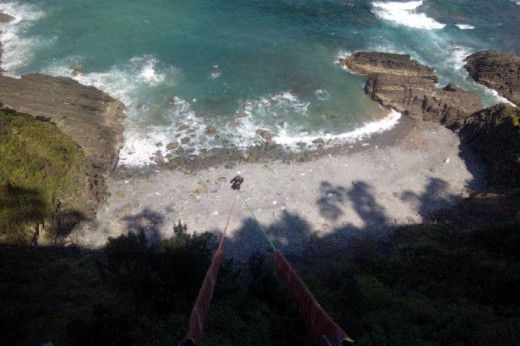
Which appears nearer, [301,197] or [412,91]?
[301,197]

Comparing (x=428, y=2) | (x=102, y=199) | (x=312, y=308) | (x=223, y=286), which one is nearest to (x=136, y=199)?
(x=102, y=199)

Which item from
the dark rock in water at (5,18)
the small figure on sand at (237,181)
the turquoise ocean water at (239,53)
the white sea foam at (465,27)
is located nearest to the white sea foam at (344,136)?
the turquoise ocean water at (239,53)

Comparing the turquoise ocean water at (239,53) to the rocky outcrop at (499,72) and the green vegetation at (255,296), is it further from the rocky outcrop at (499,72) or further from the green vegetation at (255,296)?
the green vegetation at (255,296)

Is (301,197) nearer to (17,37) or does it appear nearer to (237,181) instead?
(237,181)

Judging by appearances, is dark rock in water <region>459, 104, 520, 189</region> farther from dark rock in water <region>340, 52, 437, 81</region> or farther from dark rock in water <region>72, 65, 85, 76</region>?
dark rock in water <region>72, 65, 85, 76</region>

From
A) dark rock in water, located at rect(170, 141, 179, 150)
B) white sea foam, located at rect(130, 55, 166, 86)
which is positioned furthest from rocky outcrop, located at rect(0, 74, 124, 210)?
white sea foam, located at rect(130, 55, 166, 86)

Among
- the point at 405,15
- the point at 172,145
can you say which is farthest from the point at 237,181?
the point at 405,15
